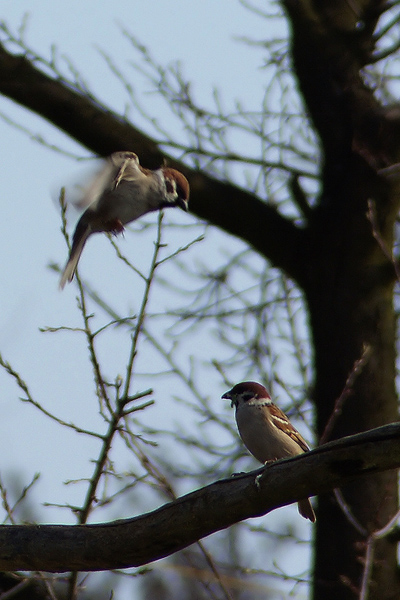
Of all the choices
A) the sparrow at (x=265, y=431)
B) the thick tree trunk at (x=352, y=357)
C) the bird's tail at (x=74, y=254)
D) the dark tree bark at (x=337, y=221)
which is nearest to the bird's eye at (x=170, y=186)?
the bird's tail at (x=74, y=254)

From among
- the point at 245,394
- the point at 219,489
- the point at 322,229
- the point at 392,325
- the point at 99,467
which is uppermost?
the point at 322,229

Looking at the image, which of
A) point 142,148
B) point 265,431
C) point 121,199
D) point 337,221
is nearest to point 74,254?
point 121,199

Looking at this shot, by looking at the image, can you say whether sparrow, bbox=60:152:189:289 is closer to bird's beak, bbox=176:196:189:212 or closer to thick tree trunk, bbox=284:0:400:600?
bird's beak, bbox=176:196:189:212

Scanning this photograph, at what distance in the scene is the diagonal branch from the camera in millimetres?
5090

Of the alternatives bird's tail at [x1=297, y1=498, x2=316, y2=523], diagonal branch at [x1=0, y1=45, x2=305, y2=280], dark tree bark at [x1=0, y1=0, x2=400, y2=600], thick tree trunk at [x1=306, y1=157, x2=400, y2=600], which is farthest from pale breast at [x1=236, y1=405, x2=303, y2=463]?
diagonal branch at [x1=0, y1=45, x2=305, y2=280]

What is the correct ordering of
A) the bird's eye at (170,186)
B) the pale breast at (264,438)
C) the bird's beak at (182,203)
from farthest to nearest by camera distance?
the bird's beak at (182,203)
the bird's eye at (170,186)
the pale breast at (264,438)

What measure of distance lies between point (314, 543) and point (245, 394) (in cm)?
132

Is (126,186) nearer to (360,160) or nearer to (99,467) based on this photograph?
(99,467)

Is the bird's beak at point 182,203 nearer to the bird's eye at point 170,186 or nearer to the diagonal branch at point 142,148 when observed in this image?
the bird's eye at point 170,186

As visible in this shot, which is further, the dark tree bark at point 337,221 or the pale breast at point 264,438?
the dark tree bark at point 337,221

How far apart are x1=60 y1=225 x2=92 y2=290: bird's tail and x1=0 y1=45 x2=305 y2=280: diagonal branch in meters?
1.25

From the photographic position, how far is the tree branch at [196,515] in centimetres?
235

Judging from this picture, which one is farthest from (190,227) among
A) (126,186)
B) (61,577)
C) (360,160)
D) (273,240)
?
(61,577)

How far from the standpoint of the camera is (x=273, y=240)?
18.3 ft
